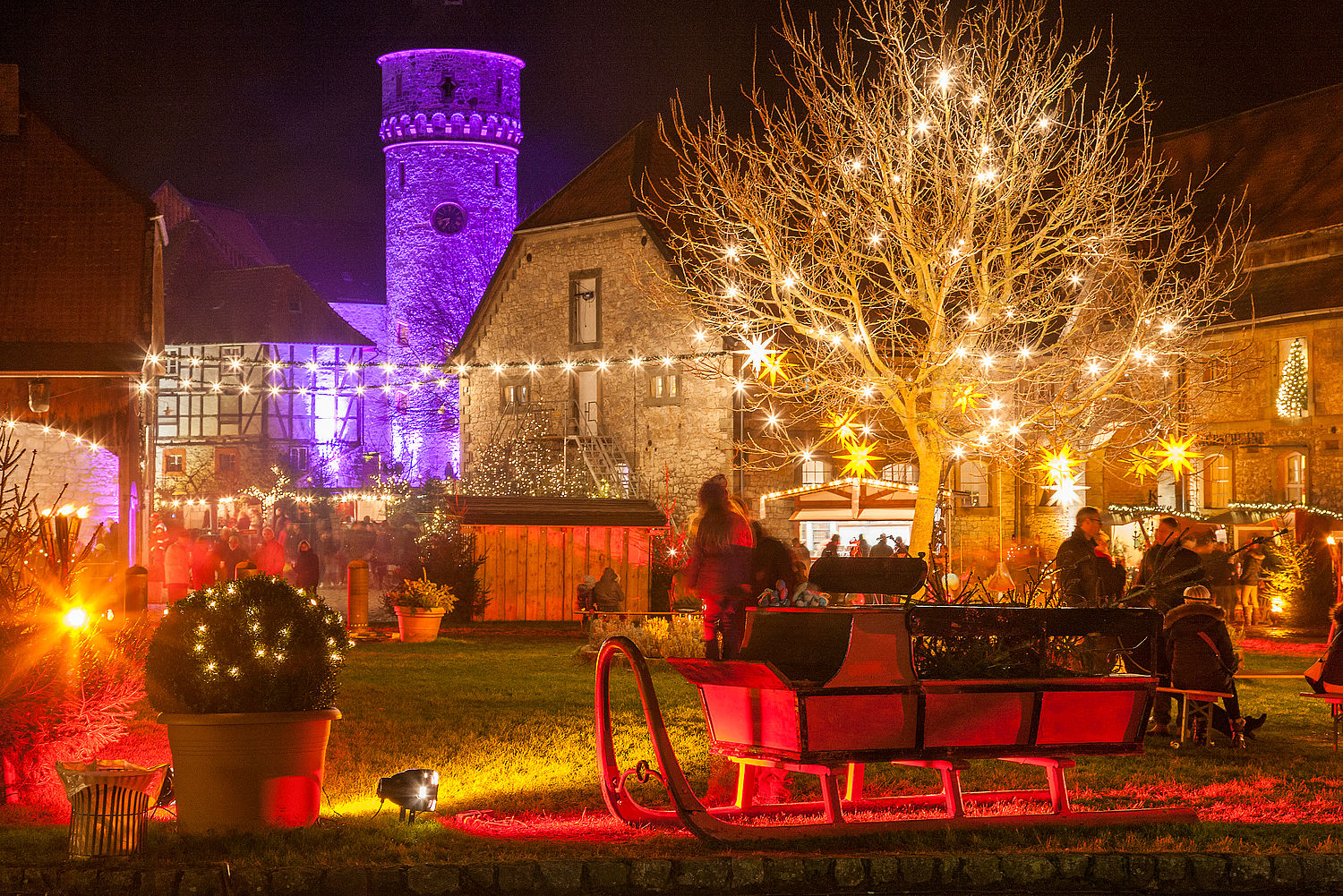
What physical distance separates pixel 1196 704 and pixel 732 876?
5768 millimetres

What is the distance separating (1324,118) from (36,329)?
1092 inches

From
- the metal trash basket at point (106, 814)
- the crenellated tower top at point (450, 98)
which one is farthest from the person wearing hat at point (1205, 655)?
the crenellated tower top at point (450, 98)

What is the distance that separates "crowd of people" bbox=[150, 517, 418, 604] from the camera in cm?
2162

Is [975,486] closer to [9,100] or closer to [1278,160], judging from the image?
[1278,160]

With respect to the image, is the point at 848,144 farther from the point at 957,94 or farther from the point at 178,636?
the point at 178,636

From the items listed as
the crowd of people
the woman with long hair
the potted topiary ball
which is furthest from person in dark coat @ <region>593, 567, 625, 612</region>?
the potted topiary ball

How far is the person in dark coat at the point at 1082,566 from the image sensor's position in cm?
1150

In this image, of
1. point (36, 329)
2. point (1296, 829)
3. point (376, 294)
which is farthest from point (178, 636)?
point (376, 294)

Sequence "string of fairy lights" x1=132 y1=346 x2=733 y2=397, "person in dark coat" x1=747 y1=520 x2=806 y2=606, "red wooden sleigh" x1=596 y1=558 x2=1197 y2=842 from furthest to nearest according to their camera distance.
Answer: "string of fairy lights" x1=132 y1=346 x2=733 y2=397
"person in dark coat" x1=747 y1=520 x2=806 y2=606
"red wooden sleigh" x1=596 y1=558 x2=1197 y2=842

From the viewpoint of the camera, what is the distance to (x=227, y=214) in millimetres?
70000

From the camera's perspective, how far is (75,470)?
26172mm

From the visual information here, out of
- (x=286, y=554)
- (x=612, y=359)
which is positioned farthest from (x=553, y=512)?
(x=612, y=359)

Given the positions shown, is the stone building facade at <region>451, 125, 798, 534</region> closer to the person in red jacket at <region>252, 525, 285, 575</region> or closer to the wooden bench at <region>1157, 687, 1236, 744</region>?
the person in red jacket at <region>252, 525, 285, 575</region>

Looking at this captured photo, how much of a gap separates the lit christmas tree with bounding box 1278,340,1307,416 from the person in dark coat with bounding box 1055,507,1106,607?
18641 mm
